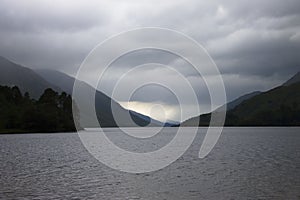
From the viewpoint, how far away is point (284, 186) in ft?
148

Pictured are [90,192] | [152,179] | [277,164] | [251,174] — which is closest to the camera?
[90,192]

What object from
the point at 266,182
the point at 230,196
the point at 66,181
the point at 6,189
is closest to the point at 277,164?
the point at 266,182

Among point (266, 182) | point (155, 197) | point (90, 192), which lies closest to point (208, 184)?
point (266, 182)

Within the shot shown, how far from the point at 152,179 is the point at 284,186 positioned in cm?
1687

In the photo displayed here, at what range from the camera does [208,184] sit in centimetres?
4738

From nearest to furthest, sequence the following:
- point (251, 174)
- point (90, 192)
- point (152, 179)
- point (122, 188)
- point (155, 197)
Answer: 1. point (155, 197)
2. point (90, 192)
3. point (122, 188)
4. point (152, 179)
5. point (251, 174)

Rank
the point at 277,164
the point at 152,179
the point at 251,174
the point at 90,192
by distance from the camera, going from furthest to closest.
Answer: the point at 277,164 < the point at 251,174 < the point at 152,179 < the point at 90,192

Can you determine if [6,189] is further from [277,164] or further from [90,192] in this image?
[277,164]

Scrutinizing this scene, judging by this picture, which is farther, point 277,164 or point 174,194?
point 277,164

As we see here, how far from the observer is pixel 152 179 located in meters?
52.3

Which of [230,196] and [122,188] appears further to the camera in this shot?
[122,188]

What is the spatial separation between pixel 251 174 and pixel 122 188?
68.5ft

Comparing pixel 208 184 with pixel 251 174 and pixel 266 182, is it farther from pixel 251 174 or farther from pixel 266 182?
pixel 251 174

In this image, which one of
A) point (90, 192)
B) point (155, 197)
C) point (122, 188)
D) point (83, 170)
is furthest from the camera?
point (83, 170)
